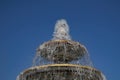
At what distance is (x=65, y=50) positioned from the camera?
1234 inches

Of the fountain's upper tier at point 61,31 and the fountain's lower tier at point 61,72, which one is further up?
the fountain's upper tier at point 61,31

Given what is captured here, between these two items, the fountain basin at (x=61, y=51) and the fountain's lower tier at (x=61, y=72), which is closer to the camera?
the fountain's lower tier at (x=61, y=72)

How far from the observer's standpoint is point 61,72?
95.6 ft

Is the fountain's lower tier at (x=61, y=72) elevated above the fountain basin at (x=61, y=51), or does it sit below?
below

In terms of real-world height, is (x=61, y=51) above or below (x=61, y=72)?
above

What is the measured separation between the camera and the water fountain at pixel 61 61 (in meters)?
29.0

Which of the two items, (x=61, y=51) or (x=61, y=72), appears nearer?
(x=61, y=72)

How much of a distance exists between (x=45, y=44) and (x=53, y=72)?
2798mm

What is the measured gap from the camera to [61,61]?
3206 centimetres

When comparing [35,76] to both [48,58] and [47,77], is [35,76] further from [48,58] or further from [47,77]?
[48,58]

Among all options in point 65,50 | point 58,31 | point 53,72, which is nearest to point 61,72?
point 53,72

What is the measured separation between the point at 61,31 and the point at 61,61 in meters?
3.05

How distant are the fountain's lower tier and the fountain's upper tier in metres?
4.35

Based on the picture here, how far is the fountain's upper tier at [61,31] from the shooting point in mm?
33156
